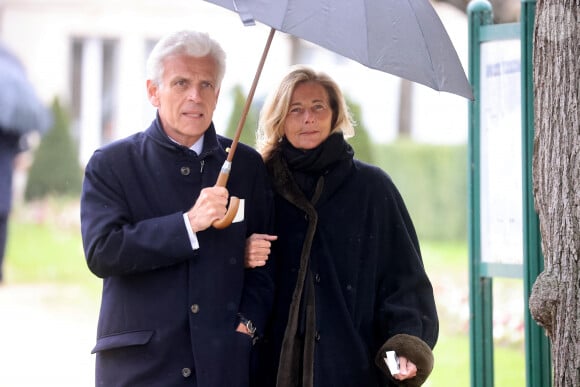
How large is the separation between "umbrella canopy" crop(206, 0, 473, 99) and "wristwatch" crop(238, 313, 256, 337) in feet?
3.35

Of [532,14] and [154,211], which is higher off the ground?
[532,14]

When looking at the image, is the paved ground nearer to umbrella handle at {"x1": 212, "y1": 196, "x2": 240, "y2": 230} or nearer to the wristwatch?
the wristwatch

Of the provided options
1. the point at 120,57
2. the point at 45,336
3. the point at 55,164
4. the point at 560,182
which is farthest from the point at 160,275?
the point at 120,57

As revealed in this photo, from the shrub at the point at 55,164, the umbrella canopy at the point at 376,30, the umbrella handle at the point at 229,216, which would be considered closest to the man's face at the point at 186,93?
the umbrella handle at the point at 229,216

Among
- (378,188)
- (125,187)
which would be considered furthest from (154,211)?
(378,188)

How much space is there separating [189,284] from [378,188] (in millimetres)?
943

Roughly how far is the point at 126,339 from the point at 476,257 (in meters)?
1.95

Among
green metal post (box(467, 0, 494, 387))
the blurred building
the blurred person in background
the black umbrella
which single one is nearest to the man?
the black umbrella

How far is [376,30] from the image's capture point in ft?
12.7

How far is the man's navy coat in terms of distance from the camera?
12.7ft

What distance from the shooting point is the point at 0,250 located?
12422mm

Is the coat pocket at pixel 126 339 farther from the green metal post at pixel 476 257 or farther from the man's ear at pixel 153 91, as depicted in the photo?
the green metal post at pixel 476 257

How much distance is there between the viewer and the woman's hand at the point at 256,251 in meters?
4.09

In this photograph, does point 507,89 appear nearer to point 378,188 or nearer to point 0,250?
point 378,188
